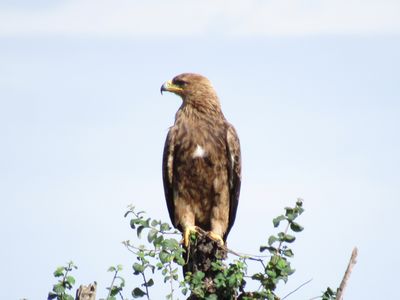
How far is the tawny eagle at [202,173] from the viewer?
934 centimetres

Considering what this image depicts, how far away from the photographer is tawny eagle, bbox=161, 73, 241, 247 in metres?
9.34

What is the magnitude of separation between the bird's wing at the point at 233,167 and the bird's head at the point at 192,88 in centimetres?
62

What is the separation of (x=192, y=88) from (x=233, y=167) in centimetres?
127

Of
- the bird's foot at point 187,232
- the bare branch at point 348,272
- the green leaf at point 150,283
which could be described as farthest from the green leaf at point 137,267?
→ the bird's foot at point 187,232

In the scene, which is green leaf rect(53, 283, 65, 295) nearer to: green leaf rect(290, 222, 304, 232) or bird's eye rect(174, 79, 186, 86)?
green leaf rect(290, 222, 304, 232)

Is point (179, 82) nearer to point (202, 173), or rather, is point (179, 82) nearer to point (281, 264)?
point (202, 173)

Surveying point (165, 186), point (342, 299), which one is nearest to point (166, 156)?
point (165, 186)

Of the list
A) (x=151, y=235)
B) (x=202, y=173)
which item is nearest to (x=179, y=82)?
(x=202, y=173)

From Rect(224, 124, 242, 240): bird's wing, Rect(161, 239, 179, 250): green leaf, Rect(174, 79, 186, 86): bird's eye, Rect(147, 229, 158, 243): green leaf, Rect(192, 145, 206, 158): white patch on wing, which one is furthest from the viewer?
Rect(174, 79, 186, 86): bird's eye

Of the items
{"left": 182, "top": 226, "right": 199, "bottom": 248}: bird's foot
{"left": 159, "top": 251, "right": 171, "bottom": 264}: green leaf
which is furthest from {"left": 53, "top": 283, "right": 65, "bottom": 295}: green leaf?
{"left": 182, "top": 226, "right": 199, "bottom": 248}: bird's foot

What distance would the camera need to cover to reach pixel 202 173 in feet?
30.6

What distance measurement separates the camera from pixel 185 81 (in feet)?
34.2

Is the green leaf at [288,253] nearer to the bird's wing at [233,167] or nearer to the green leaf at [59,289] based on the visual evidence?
the green leaf at [59,289]

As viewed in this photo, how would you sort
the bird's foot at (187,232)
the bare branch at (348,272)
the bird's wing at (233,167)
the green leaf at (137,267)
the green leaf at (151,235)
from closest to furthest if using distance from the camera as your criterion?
the bare branch at (348,272) → the green leaf at (137,267) → the green leaf at (151,235) → the bird's foot at (187,232) → the bird's wing at (233,167)
